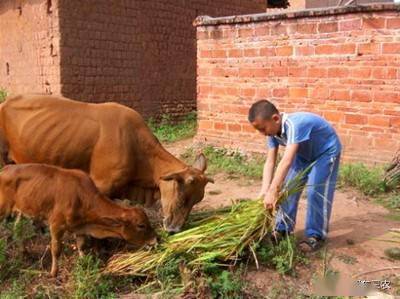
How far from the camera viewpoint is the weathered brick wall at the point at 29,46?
31.9 feet

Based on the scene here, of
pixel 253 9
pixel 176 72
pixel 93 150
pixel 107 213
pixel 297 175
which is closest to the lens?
pixel 107 213

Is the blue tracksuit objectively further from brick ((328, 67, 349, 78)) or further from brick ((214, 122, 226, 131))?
brick ((214, 122, 226, 131))

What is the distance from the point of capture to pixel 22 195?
171 inches

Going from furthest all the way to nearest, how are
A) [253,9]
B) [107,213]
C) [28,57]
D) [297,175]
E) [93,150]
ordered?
[253,9] < [28,57] < [93,150] < [297,175] < [107,213]

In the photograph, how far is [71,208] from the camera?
4.16 m

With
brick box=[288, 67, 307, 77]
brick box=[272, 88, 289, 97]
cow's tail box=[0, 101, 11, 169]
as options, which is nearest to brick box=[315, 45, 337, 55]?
brick box=[288, 67, 307, 77]

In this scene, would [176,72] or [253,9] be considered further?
[253,9]

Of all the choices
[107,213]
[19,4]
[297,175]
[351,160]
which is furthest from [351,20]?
[19,4]

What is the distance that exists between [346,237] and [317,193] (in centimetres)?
80

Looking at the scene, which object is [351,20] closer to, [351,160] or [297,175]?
[351,160]

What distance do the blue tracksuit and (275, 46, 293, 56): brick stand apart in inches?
143

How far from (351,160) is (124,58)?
5.26m

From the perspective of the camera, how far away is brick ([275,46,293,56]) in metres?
8.20

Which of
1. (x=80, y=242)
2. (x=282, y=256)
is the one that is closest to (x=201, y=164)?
(x=282, y=256)
